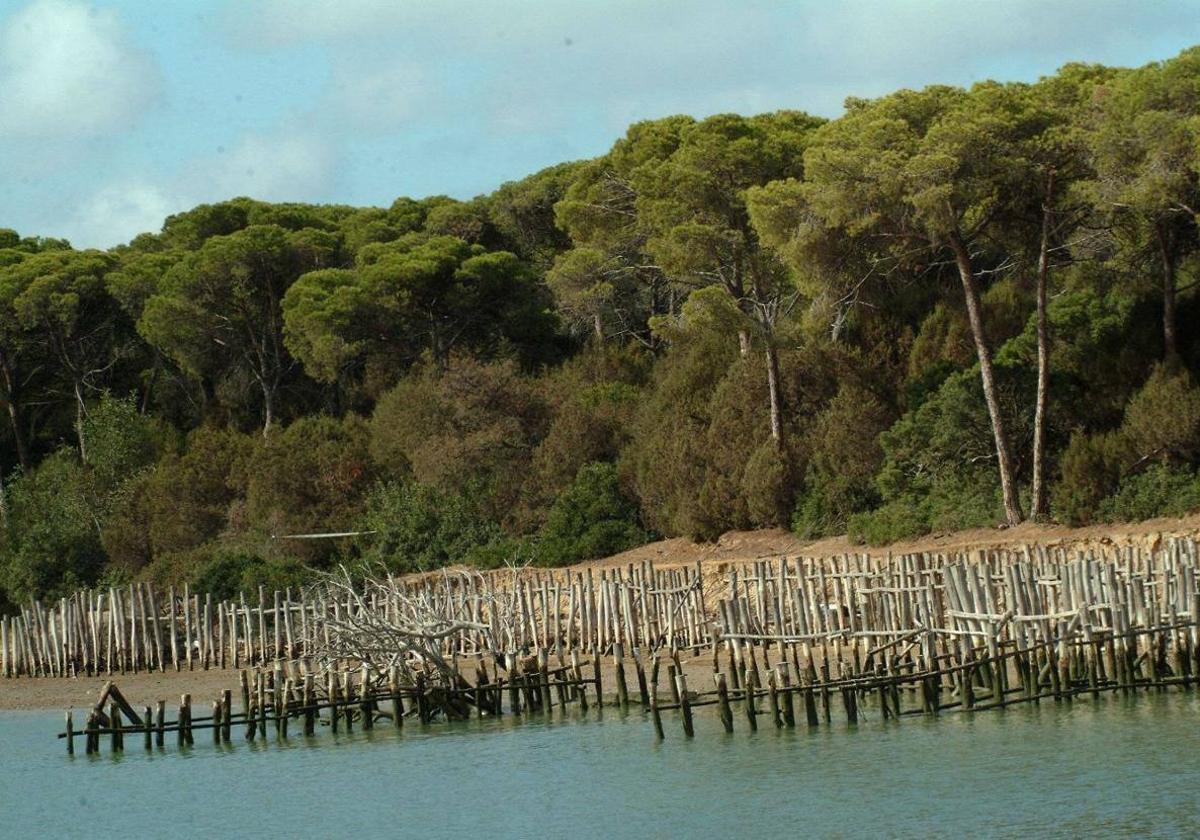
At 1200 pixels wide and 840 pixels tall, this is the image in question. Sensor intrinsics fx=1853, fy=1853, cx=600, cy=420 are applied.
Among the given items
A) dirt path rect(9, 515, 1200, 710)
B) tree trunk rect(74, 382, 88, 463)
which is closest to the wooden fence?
dirt path rect(9, 515, 1200, 710)

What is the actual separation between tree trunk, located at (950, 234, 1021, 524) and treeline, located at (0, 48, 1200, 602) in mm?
62

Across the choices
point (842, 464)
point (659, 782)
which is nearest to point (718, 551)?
point (842, 464)

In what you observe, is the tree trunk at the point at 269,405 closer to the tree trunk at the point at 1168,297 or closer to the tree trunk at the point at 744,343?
the tree trunk at the point at 744,343

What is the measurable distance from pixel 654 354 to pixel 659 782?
87.9 feet

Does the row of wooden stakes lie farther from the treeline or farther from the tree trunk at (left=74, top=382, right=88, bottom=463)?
the tree trunk at (left=74, top=382, right=88, bottom=463)

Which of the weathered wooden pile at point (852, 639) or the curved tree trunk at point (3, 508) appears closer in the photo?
the weathered wooden pile at point (852, 639)

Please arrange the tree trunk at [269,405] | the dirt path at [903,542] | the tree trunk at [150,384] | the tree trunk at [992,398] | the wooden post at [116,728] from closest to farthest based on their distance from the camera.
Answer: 1. the wooden post at [116,728]
2. the dirt path at [903,542]
3. the tree trunk at [992,398]
4. the tree trunk at [269,405]
5. the tree trunk at [150,384]

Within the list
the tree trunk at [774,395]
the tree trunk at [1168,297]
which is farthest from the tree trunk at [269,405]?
the tree trunk at [1168,297]

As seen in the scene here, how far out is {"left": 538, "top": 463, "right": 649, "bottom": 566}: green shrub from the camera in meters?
35.4

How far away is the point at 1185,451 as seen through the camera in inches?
1163

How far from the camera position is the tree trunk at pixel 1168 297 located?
30.8 meters

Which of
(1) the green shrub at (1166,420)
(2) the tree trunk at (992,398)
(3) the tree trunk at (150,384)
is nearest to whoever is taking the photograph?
(1) the green shrub at (1166,420)

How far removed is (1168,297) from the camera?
31.1 metres

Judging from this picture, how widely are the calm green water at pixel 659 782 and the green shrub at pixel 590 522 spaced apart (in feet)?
41.6
